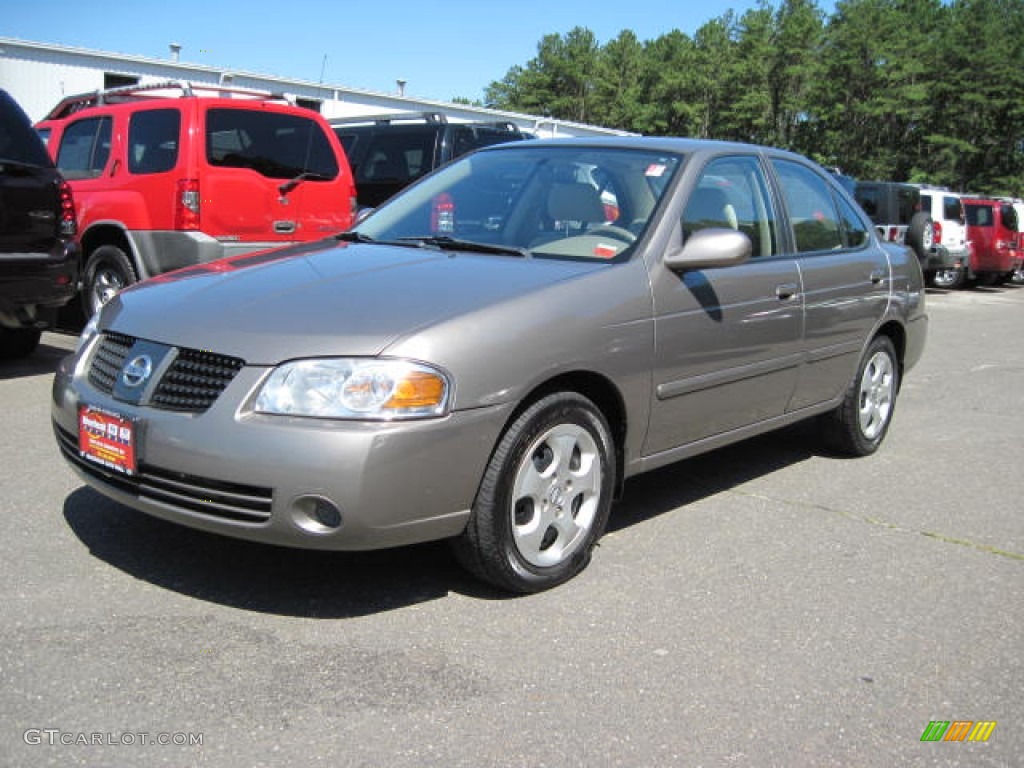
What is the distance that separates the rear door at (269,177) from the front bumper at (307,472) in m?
4.76

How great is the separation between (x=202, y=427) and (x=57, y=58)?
2089 cm

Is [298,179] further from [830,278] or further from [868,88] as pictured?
[868,88]

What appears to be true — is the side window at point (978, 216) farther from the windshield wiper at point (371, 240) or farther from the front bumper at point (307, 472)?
the front bumper at point (307, 472)

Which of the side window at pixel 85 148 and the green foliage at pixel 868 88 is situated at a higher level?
the green foliage at pixel 868 88

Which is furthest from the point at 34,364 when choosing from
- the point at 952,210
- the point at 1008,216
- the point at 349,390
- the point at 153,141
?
the point at 1008,216

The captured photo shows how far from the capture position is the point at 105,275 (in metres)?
8.17

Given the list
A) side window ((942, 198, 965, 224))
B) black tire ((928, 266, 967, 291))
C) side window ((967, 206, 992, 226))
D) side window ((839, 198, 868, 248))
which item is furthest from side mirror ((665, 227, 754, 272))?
side window ((967, 206, 992, 226))

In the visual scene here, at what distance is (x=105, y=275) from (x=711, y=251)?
582 centimetres

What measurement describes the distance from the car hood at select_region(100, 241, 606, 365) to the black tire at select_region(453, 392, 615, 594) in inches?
Result: 18.2

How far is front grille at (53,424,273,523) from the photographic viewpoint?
10.1 feet

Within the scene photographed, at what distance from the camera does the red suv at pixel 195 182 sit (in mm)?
7641

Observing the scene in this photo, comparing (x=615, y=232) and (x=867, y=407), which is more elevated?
(x=615, y=232)

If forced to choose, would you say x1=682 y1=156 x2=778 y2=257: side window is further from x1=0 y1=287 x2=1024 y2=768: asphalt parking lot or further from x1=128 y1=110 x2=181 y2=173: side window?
x1=128 y1=110 x2=181 y2=173: side window

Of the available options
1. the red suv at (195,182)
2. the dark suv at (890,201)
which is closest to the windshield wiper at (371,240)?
the red suv at (195,182)
